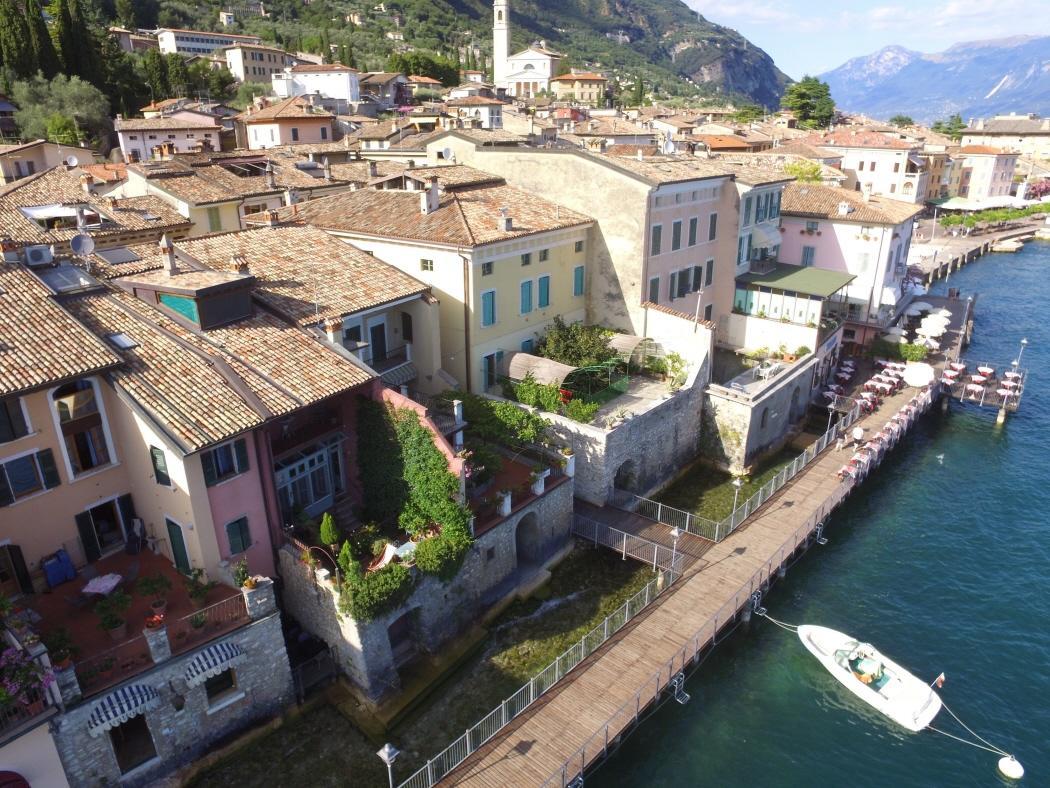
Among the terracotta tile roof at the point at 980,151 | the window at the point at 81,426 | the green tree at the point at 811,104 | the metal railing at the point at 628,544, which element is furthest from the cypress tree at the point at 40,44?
the terracotta tile roof at the point at 980,151

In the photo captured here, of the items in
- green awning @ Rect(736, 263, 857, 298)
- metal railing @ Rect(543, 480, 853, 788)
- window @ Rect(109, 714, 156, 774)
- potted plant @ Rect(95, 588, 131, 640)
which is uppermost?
green awning @ Rect(736, 263, 857, 298)

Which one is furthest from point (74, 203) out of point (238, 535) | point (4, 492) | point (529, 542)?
point (529, 542)

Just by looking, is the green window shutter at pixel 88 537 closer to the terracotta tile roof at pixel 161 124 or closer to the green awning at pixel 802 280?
the green awning at pixel 802 280

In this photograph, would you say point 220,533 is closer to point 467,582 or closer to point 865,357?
point 467,582

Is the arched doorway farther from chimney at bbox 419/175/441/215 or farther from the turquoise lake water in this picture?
chimney at bbox 419/175/441/215

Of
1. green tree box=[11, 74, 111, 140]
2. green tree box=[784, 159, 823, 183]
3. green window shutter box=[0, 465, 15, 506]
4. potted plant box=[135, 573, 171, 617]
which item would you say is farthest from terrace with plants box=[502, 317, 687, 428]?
green tree box=[11, 74, 111, 140]

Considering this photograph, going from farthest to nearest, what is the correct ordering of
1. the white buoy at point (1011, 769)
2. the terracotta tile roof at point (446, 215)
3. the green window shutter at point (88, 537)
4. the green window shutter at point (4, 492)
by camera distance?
the terracotta tile roof at point (446, 215)
the white buoy at point (1011, 769)
the green window shutter at point (88, 537)
the green window shutter at point (4, 492)
